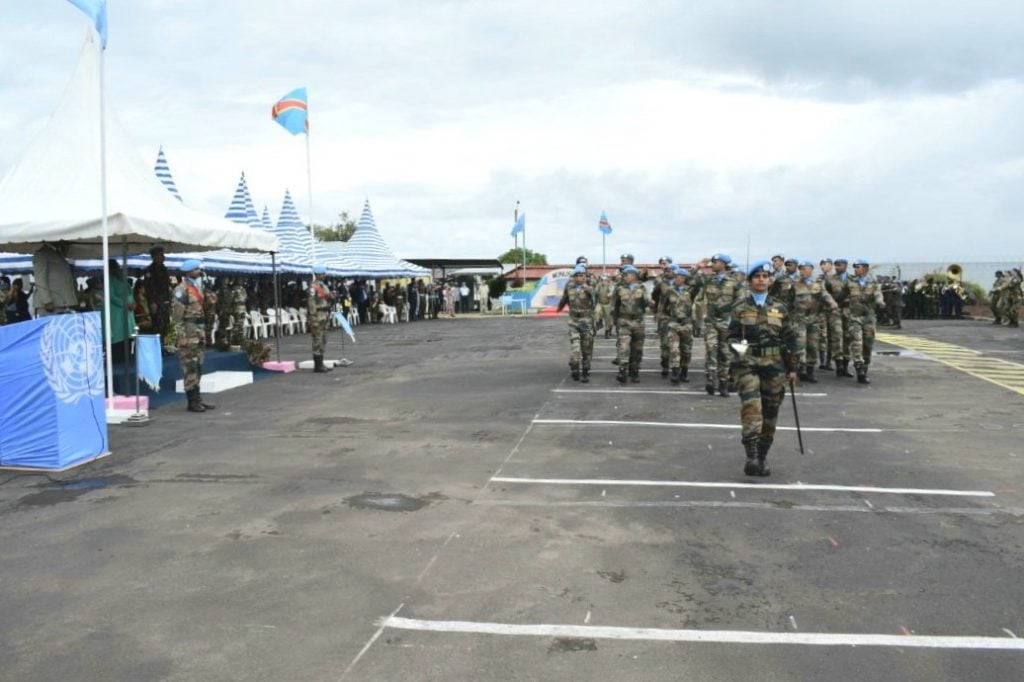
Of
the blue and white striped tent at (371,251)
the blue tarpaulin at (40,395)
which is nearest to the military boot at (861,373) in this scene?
the blue tarpaulin at (40,395)

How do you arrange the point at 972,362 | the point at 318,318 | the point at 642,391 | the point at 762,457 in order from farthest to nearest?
the point at 972,362 → the point at 318,318 → the point at 642,391 → the point at 762,457

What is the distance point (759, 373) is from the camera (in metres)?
7.71

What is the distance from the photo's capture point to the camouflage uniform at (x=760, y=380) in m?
7.64

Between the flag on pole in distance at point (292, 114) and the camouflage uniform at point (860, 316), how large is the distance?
1133 cm

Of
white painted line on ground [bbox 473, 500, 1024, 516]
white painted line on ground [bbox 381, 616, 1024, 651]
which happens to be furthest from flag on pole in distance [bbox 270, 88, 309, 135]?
white painted line on ground [bbox 381, 616, 1024, 651]

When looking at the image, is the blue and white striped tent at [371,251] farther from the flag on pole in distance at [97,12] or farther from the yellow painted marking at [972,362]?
the flag on pole in distance at [97,12]

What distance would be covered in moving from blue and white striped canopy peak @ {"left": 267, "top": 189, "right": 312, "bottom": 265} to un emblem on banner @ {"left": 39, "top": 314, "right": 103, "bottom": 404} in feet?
66.6

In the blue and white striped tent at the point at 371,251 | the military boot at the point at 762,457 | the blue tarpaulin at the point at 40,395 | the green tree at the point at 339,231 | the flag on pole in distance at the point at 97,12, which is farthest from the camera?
the green tree at the point at 339,231

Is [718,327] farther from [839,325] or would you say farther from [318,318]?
[318,318]

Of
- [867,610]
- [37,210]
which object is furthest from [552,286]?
[867,610]

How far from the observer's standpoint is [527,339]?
81.1 ft

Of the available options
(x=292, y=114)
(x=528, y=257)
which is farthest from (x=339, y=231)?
(x=292, y=114)

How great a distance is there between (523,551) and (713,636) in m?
1.63

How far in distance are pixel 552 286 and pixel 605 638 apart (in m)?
39.7
